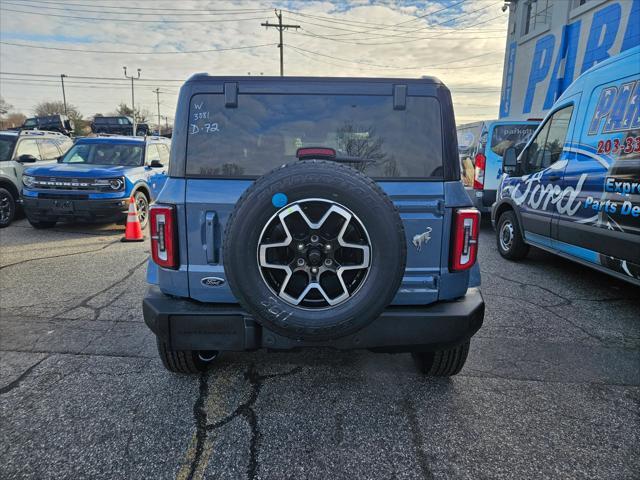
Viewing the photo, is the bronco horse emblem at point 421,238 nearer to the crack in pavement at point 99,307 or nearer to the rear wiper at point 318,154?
the rear wiper at point 318,154

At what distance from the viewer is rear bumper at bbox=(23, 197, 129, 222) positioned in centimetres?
737

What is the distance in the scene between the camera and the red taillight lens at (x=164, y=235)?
7.63 ft

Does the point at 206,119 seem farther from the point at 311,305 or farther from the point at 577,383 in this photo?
the point at 577,383

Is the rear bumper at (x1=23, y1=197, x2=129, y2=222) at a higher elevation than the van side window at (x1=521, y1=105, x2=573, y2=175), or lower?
lower

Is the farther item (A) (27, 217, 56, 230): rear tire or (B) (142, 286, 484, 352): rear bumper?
(A) (27, 217, 56, 230): rear tire

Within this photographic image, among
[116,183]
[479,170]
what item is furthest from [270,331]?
[479,170]

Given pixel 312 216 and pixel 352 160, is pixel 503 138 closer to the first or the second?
pixel 352 160

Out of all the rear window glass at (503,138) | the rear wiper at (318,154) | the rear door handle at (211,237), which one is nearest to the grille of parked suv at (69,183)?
the rear door handle at (211,237)

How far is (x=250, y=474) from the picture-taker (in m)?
2.03

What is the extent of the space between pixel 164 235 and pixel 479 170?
298 inches

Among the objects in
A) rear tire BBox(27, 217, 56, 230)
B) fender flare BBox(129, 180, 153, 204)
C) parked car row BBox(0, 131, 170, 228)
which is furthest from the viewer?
fender flare BBox(129, 180, 153, 204)

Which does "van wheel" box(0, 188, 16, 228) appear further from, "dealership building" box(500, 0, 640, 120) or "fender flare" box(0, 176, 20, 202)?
"dealership building" box(500, 0, 640, 120)

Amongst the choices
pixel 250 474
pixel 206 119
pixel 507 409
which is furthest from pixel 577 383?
pixel 206 119

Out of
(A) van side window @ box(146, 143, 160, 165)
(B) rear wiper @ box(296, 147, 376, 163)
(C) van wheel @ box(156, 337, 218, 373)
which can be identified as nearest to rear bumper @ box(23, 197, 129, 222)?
(A) van side window @ box(146, 143, 160, 165)
